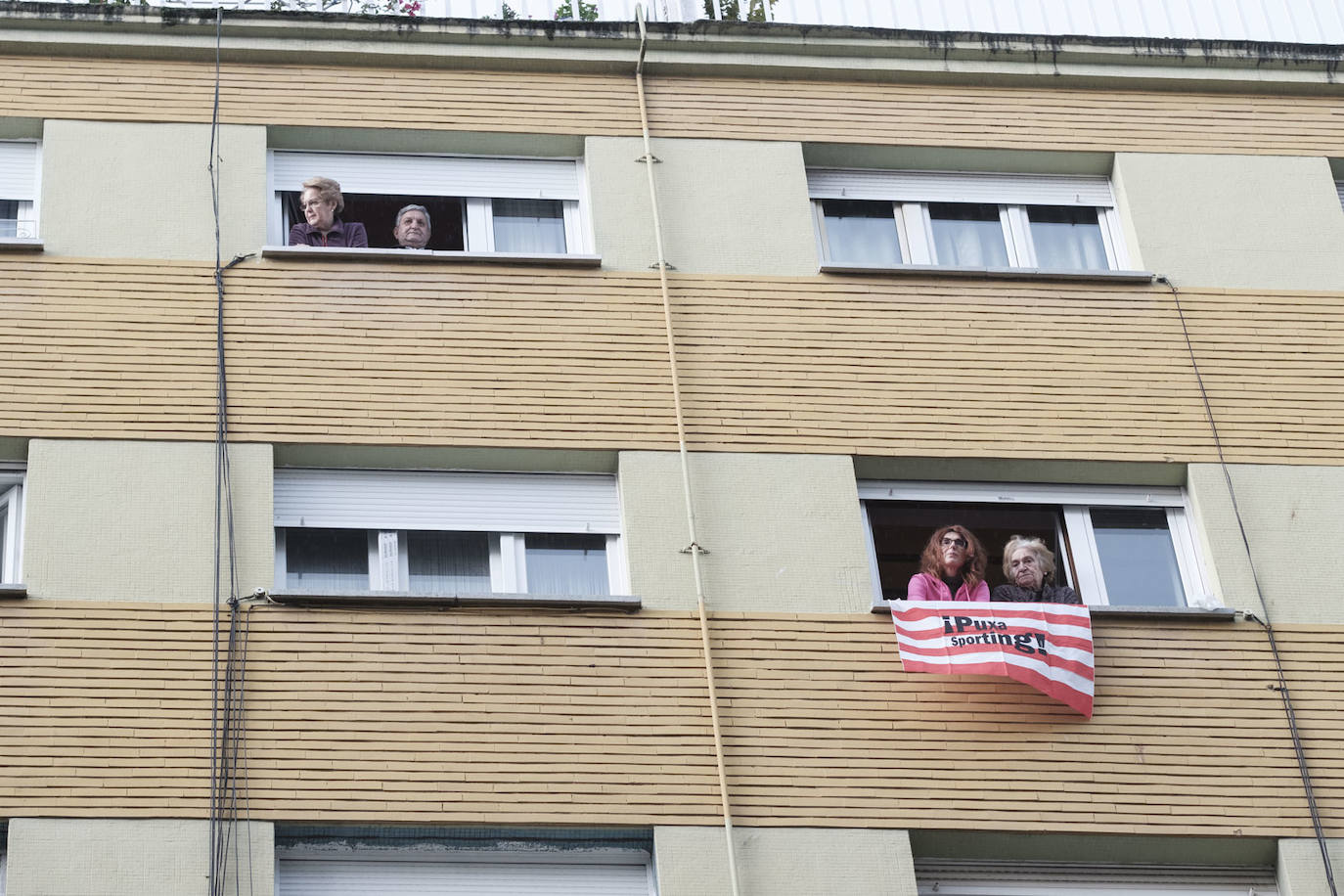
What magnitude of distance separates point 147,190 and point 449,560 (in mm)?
3471

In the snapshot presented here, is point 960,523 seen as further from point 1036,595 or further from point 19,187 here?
point 19,187

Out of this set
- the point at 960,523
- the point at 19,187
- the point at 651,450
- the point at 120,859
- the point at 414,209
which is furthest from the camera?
the point at 414,209

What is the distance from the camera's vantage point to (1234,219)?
52.1 ft

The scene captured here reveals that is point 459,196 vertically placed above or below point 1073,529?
above

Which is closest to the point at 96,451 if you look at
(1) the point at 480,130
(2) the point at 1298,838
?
(1) the point at 480,130

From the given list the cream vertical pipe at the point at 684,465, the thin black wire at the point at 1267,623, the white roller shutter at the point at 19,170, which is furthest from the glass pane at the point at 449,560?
the thin black wire at the point at 1267,623

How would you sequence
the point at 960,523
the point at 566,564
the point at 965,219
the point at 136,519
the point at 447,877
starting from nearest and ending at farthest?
the point at 447,877 → the point at 136,519 → the point at 566,564 → the point at 960,523 → the point at 965,219

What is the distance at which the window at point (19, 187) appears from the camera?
48.7 ft

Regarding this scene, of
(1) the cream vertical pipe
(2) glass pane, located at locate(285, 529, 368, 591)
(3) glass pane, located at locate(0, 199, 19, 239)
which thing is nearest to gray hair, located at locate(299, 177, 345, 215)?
(3) glass pane, located at locate(0, 199, 19, 239)

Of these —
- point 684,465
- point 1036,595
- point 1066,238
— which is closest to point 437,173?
point 684,465

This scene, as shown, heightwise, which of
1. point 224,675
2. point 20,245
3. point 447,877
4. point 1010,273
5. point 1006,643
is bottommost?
point 447,877

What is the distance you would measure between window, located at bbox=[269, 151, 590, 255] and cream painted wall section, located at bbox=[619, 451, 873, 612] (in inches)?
88.0

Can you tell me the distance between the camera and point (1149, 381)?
14.9 meters

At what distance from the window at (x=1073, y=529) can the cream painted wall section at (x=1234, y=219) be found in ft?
6.31
